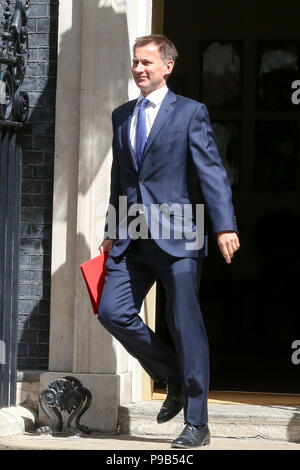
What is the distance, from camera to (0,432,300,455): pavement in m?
7.17

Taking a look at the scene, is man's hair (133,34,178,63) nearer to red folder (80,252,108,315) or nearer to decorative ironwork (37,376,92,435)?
red folder (80,252,108,315)

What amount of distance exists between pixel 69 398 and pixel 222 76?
193 inches

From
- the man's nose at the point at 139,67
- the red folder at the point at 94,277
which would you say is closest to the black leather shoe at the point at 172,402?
the red folder at the point at 94,277

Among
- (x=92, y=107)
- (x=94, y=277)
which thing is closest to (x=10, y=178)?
(x=92, y=107)

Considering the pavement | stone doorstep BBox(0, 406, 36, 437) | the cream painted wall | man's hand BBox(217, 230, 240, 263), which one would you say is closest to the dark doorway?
the cream painted wall

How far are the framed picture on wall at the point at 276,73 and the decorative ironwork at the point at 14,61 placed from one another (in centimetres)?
411

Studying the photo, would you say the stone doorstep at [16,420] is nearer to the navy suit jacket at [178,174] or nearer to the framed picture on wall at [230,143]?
the navy suit jacket at [178,174]

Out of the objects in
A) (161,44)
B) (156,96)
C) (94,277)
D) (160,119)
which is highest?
(161,44)

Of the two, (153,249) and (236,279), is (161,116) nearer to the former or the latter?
(153,249)

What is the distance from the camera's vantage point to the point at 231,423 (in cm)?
773

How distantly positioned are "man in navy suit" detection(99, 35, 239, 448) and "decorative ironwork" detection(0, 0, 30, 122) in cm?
104

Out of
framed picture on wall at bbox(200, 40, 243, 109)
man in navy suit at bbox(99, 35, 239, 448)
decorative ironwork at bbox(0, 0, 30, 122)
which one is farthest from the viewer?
framed picture on wall at bbox(200, 40, 243, 109)

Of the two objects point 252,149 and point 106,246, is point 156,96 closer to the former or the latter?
point 106,246
